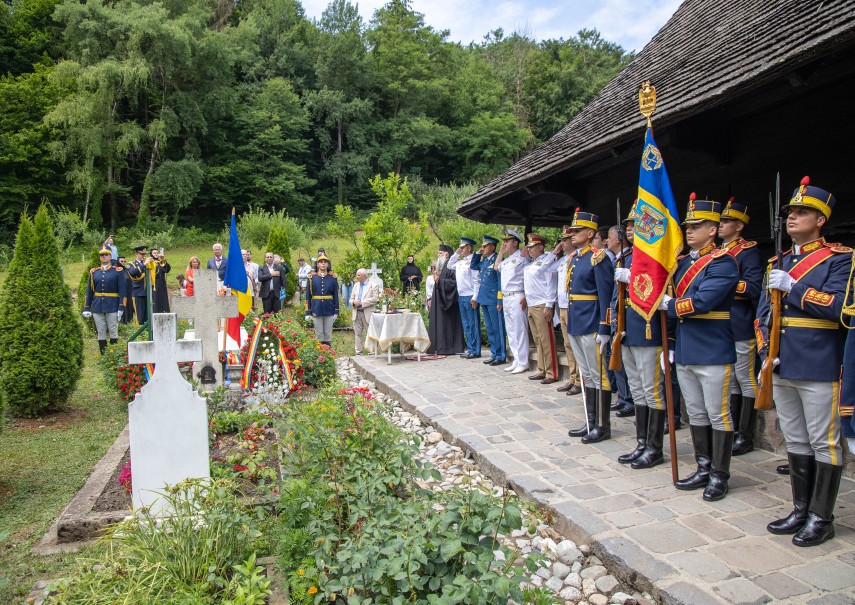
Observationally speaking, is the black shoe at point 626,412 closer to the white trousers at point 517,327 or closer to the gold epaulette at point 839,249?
the white trousers at point 517,327

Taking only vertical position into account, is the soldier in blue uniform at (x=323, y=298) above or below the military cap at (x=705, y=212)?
below

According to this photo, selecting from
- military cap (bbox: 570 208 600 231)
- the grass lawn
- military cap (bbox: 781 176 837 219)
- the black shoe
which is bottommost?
the grass lawn

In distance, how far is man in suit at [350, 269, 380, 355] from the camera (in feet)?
38.9

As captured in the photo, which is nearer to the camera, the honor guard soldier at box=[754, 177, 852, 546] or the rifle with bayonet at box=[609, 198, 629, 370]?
the honor guard soldier at box=[754, 177, 852, 546]

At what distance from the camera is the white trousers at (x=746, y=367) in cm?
507

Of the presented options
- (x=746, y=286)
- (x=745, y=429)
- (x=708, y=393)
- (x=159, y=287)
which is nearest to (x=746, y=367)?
(x=745, y=429)

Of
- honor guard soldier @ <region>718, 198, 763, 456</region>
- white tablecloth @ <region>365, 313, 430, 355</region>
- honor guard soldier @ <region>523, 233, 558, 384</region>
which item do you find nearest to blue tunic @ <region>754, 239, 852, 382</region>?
honor guard soldier @ <region>718, 198, 763, 456</region>

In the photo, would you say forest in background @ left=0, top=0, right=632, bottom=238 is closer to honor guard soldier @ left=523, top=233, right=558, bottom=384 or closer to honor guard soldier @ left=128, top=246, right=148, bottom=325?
honor guard soldier @ left=128, top=246, right=148, bottom=325

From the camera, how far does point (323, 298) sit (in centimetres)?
1215

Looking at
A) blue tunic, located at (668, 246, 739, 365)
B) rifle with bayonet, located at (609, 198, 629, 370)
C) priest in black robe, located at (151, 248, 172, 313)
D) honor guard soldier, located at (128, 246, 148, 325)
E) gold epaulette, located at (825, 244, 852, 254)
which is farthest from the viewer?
priest in black robe, located at (151, 248, 172, 313)

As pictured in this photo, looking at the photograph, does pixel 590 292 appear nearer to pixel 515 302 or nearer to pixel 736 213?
pixel 736 213

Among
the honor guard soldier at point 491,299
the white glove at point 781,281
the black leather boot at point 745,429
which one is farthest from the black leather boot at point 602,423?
the honor guard soldier at point 491,299

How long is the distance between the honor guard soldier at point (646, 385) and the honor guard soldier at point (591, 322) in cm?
45

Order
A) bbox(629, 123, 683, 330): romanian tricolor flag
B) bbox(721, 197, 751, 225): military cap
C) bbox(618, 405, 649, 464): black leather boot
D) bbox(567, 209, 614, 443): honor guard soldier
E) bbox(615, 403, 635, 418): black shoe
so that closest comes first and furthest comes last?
bbox(629, 123, 683, 330): romanian tricolor flag → bbox(721, 197, 751, 225): military cap → bbox(618, 405, 649, 464): black leather boot → bbox(567, 209, 614, 443): honor guard soldier → bbox(615, 403, 635, 418): black shoe
